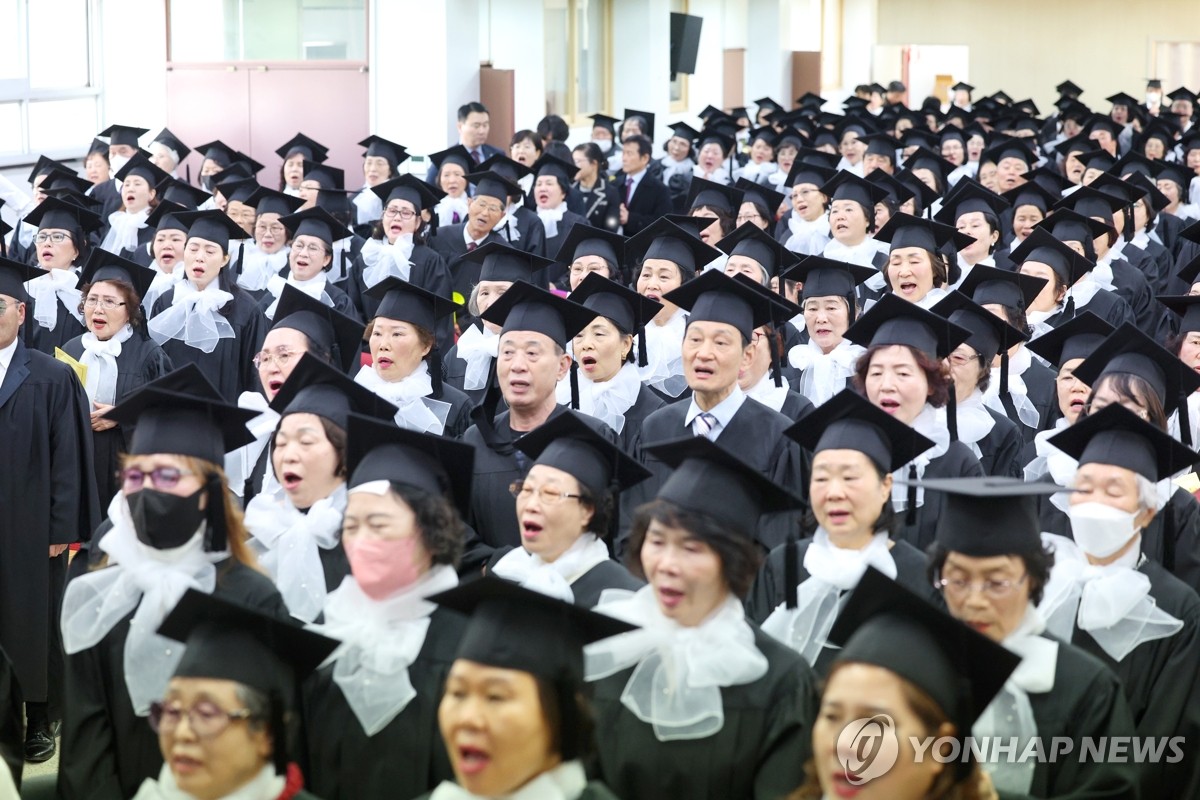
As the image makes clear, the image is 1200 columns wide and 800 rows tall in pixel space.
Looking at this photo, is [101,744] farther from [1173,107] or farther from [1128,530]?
[1173,107]

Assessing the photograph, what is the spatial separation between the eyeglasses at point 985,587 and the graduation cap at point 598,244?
5011 millimetres

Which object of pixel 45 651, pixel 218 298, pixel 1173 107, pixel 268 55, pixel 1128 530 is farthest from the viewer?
pixel 1173 107

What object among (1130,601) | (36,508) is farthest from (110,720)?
(1130,601)

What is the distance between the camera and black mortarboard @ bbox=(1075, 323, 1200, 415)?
588 cm

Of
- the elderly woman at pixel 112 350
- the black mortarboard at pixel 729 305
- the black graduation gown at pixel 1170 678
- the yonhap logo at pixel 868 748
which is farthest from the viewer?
the elderly woman at pixel 112 350

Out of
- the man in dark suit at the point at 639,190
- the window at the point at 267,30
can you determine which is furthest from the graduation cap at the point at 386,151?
the window at the point at 267,30

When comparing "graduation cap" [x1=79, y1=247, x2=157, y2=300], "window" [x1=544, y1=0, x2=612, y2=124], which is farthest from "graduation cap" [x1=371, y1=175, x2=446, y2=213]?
"window" [x1=544, y1=0, x2=612, y2=124]

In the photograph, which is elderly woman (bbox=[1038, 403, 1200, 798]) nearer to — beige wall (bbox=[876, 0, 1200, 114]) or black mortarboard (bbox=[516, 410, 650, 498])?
black mortarboard (bbox=[516, 410, 650, 498])

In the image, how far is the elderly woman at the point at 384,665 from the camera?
3.97 meters

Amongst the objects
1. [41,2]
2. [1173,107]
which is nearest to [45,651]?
[41,2]

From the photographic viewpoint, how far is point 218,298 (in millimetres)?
8641

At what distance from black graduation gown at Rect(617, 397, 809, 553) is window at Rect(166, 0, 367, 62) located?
11.5m

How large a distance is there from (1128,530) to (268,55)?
14.2m

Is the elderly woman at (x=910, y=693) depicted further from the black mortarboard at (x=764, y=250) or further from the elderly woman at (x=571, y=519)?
the black mortarboard at (x=764, y=250)
